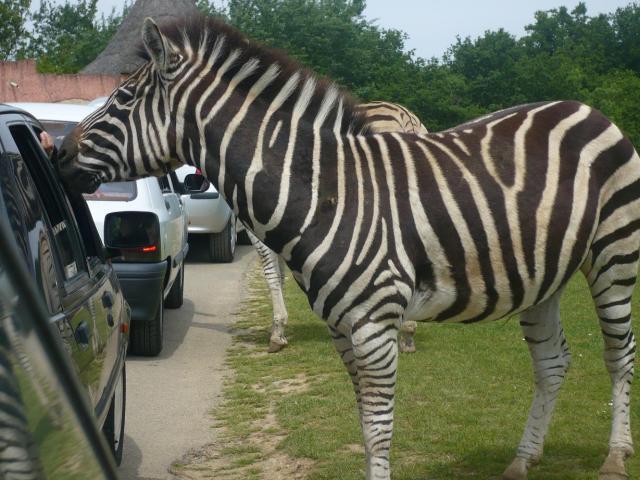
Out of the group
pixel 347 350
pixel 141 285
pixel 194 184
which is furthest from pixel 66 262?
pixel 194 184

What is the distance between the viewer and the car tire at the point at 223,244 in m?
14.9

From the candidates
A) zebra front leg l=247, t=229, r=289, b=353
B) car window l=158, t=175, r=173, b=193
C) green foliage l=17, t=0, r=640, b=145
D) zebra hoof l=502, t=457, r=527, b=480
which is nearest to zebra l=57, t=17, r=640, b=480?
zebra hoof l=502, t=457, r=527, b=480

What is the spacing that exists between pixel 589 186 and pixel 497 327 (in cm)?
509

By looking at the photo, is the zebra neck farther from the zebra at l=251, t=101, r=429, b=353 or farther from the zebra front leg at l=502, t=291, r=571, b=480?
the zebra at l=251, t=101, r=429, b=353

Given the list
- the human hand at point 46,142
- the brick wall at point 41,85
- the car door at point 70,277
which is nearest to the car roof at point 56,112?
the human hand at point 46,142

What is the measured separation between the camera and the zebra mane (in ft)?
15.4

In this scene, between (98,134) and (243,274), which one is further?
(243,274)

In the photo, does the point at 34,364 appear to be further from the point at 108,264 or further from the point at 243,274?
the point at 243,274

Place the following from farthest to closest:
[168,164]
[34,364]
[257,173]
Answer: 1. [168,164]
2. [257,173]
3. [34,364]

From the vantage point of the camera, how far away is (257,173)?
4.55 metres

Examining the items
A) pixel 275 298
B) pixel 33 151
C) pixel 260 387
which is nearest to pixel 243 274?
pixel 275 298

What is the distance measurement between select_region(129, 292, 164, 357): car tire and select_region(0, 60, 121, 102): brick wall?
19.6 meters

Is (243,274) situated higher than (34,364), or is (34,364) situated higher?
(34,364)

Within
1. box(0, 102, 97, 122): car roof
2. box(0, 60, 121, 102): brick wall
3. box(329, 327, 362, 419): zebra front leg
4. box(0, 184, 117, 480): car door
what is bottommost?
box(329, 327, 362, 419): zebra front leg
